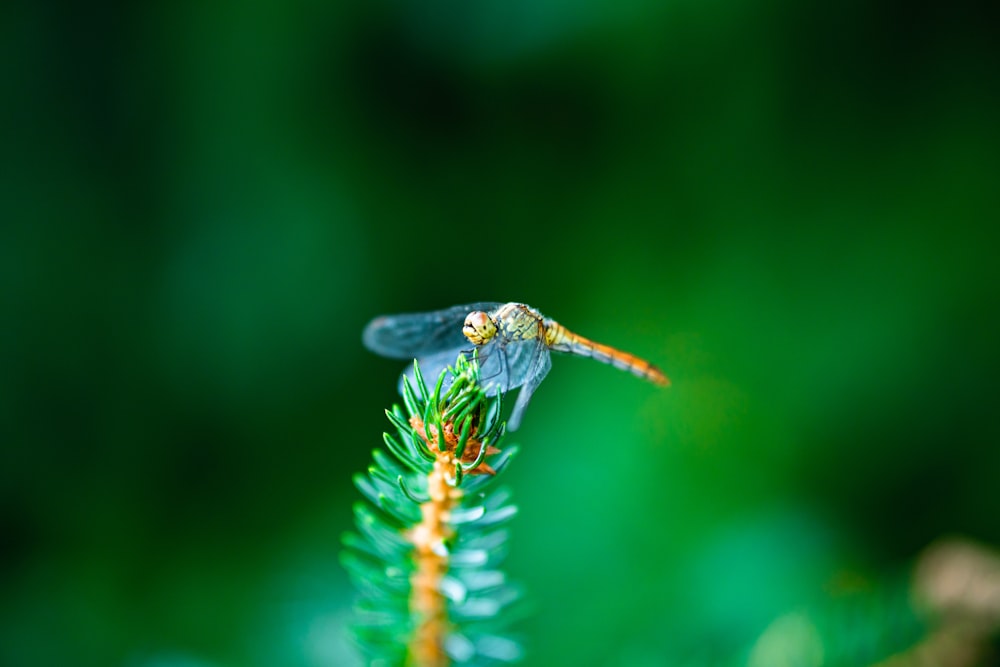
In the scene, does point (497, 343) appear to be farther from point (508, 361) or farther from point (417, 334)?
point (417, 334)

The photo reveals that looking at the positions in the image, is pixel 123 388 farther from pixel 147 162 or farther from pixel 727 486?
pixel 727 486

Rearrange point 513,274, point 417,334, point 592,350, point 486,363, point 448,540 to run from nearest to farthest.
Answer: point 448,540 < point 486,363 < point 417,334 < point 592,350 < point 513,274

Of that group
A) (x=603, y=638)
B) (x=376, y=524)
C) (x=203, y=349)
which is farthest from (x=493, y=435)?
(x=203, y=349)

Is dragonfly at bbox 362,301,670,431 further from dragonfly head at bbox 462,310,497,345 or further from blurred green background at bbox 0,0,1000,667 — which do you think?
blurred green background at bbox 0,0,1000,667

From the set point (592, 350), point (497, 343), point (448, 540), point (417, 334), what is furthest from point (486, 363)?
point (448, 540)

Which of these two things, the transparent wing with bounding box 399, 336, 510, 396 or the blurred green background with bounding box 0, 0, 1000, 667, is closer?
the transparent wing with bounding box 399, 336, 510, 396

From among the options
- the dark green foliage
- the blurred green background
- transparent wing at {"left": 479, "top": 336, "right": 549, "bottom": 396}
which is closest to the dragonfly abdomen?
transparent wing at {"left": 479, "top": 336, "right": 549, "bottom": 396}

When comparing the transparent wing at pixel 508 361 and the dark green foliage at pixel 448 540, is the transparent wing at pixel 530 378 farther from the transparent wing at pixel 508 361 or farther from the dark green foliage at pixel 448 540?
the dark green foliage at pixel 448 540
